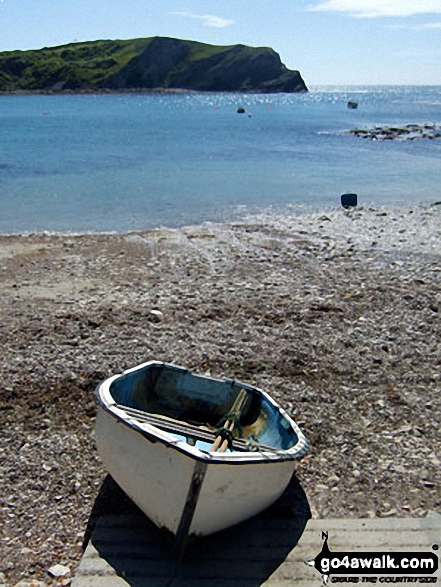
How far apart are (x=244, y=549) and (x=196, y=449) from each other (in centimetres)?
153

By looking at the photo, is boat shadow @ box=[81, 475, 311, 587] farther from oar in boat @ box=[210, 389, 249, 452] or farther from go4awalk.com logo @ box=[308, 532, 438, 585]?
oar in boat @ box=[210, 389, 249, 452]

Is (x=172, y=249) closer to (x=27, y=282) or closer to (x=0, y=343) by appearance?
(x=27, y=282)

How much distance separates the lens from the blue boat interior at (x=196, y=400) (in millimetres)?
9602

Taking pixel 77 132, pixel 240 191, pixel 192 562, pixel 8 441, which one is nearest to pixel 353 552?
pixel 192 562

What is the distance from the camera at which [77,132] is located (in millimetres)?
79875

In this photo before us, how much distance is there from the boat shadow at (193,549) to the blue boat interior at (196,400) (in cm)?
127

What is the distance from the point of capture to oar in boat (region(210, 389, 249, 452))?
8.48 m

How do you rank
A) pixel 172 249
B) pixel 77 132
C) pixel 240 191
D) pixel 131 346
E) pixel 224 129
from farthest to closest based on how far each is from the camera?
pixel 224 129, pixel 77 132, pixel 240 191, pixel 172 249, pixel 131 346

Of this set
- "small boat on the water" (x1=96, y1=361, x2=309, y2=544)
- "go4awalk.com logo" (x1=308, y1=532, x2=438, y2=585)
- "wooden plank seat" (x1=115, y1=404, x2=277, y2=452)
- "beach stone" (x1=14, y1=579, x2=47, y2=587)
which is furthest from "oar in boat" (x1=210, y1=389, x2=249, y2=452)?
"beach stone" (x1=14, y1=579, x2=47, y2=587)

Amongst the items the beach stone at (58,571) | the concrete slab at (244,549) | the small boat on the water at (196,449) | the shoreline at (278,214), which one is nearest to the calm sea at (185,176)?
the shoreline at (278,214)

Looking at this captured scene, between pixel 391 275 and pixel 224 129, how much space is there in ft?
243

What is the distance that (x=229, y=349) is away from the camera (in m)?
13.6

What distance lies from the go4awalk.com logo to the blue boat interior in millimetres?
2179

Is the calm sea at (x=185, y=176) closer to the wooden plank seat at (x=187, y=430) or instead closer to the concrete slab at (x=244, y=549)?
the wooden plank seat at (x=187, y=430)
